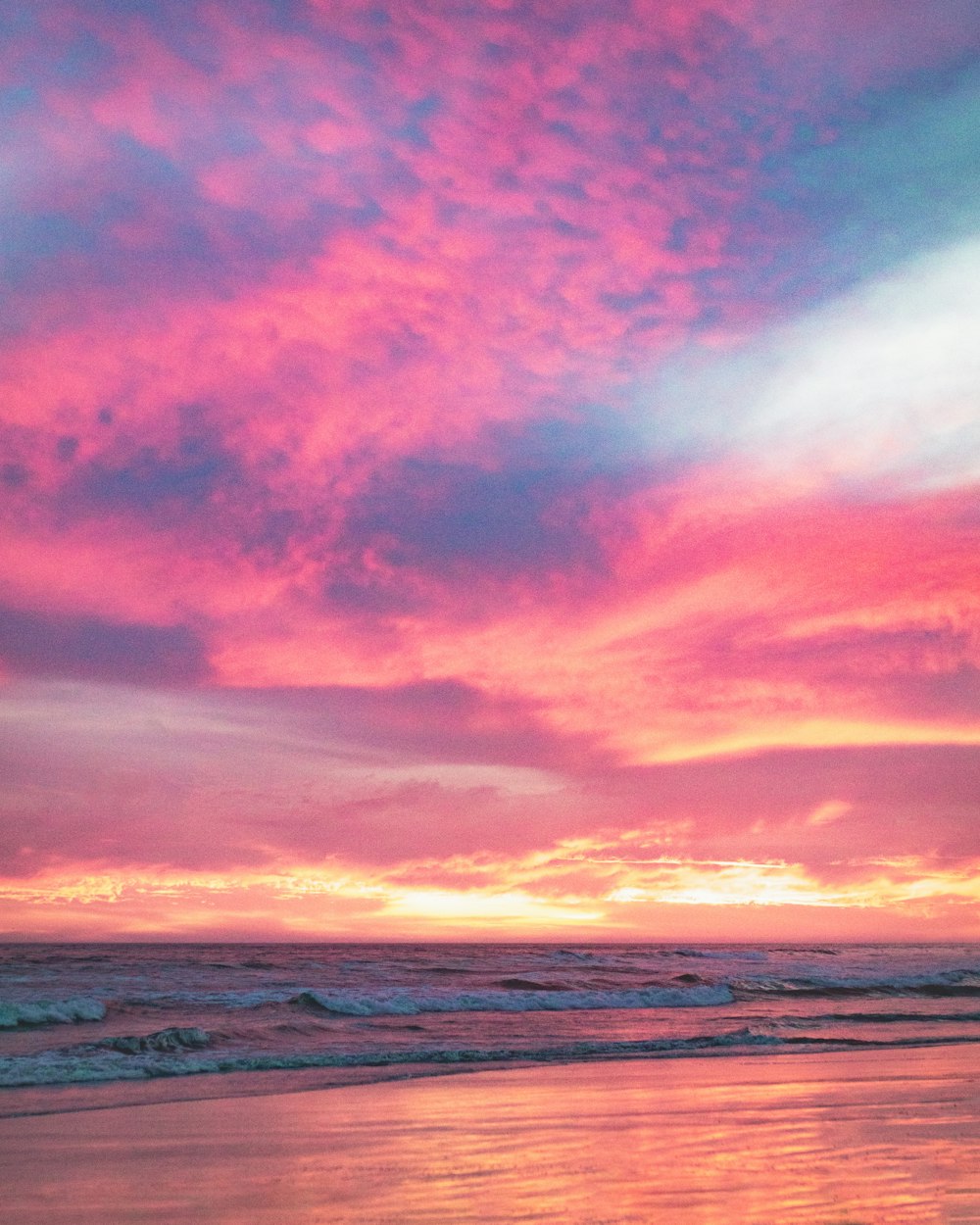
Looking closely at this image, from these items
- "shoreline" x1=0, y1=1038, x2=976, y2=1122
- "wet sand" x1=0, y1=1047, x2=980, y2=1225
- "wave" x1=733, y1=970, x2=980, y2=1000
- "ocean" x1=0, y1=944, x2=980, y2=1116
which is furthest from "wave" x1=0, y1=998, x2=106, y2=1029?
"wave" x1=733, y1=970, x2=980, y2=1000

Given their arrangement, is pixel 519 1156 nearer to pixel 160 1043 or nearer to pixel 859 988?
pixel 160 1043

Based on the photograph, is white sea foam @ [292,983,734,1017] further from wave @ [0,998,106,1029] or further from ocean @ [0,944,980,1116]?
wave @ [0,998,106,1029]

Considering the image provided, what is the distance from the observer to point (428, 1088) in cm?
1577

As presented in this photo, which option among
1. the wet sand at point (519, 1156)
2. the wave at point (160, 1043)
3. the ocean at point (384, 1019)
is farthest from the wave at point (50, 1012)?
the wet sand at point (519, 1156)

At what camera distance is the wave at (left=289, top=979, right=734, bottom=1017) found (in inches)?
1244

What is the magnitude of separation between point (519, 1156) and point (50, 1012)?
65.8 feet

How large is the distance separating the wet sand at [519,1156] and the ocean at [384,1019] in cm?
261

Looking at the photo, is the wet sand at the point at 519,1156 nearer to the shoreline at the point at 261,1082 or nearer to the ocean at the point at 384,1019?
the shoreline at the point at 261,1082

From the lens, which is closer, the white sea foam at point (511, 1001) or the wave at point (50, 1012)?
the wave at point (50, 1012)

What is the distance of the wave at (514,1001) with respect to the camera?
104ft

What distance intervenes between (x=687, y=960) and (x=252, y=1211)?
60681 millimetres

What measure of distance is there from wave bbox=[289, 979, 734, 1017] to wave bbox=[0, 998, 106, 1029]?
6.25 metres

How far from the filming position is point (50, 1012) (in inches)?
1048

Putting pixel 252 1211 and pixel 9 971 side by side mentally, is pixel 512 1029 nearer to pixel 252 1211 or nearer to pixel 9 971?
pixel 252 1211
